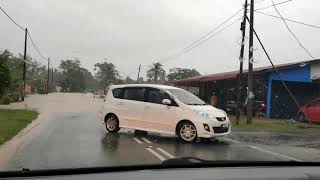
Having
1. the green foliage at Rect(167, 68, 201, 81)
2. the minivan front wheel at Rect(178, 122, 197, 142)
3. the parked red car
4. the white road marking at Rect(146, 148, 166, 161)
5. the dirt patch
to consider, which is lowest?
the white road marking at Rect(146, 148, 166, 161)

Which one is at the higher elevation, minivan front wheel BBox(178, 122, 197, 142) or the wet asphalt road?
minivan front wheel BBox(178, 122, 197, 142)

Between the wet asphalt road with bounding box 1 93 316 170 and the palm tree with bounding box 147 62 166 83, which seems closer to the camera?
the wet asphalt road with bounding box 1 93 316 170

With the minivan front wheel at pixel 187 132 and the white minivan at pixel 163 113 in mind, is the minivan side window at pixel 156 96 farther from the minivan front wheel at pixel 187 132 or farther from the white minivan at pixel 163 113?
the minivan front wheel at pixel 187 132

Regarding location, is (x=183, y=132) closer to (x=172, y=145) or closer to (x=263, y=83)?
(x=172, y=145)

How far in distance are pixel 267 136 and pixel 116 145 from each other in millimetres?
7150

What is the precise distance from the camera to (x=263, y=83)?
36438 millimetres

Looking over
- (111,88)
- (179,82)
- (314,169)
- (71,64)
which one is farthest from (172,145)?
(71,64)

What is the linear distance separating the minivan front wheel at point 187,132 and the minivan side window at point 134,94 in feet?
6.70

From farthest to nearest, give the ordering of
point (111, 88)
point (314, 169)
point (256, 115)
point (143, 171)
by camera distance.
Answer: point (256, 115) < point (111, 88) < point (314, 169) < point (143, 171)

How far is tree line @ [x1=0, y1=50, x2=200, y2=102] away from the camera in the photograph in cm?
3778

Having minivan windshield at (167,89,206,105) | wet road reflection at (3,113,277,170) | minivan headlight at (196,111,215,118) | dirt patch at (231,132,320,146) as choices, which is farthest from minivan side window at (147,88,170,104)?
dirt patch at (231,132,320,146)

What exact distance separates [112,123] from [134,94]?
1371mm

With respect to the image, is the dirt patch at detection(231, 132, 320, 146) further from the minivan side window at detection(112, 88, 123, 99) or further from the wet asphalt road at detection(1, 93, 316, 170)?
the minivan side window at detection(112, 88, 123, 99)

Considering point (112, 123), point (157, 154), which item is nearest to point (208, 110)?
point (157, 154)
